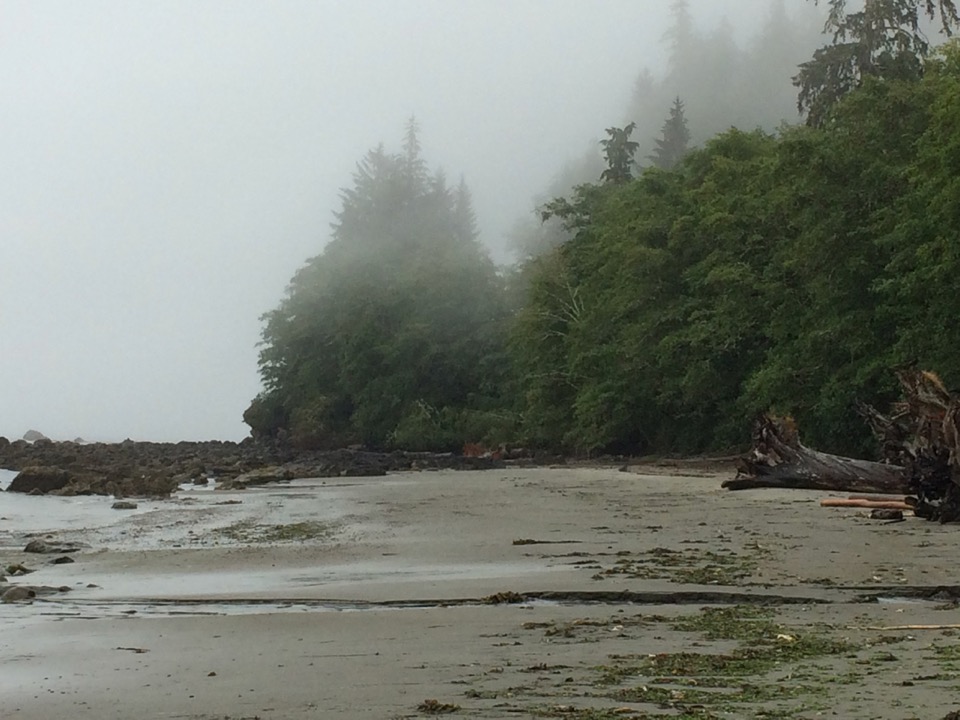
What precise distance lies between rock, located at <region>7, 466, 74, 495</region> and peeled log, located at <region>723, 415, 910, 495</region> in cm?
1573

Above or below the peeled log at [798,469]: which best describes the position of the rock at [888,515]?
below

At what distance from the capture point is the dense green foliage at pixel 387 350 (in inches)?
2231

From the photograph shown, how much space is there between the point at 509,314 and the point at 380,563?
163ft

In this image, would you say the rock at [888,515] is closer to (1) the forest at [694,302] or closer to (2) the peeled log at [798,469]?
(2) the peeled log at [798,469]

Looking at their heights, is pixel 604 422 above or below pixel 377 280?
below

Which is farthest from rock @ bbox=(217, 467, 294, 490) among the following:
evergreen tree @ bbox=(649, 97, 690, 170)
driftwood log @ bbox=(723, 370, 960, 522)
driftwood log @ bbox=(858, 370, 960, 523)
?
evergreen tree @ bbox=(649, 97, 690, 170)

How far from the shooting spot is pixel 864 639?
481 centimetres

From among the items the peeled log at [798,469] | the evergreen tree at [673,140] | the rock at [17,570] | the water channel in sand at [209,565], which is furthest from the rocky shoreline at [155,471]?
the evergreen tree at [673,140]

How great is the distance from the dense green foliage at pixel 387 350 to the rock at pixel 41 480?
2572 cm

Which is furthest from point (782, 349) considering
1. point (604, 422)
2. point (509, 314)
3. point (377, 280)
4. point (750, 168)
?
point (377, 280)

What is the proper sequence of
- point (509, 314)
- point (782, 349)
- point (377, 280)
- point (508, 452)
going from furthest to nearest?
point (377, 280) → point (509, 314) → point (508, 452) → point (782, 349)

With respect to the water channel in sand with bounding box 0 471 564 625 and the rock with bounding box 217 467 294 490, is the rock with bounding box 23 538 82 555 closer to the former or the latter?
the water channel in sand with bounding box 0 471 564 625

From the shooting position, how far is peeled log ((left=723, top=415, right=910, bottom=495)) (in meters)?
14.0

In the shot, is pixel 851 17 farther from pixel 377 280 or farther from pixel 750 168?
pixel 377 280
